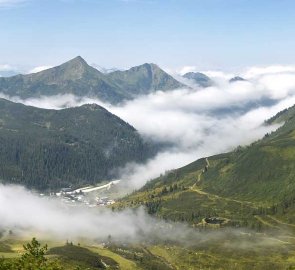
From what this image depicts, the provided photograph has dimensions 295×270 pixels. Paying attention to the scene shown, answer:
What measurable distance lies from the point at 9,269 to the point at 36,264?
810 cm

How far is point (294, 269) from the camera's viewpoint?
5915 inches

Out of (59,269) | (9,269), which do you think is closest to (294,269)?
(59,269)

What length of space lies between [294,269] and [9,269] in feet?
267

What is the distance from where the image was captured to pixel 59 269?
495 feet

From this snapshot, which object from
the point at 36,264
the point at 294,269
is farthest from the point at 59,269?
the point at 294,269

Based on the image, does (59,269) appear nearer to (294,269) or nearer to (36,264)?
(36,264)

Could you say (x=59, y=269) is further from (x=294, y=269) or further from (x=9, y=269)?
(x=294, y=269)

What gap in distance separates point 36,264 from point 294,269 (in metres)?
74.7

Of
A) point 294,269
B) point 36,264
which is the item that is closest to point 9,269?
point 36,264

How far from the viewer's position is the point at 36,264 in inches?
→ 5979
